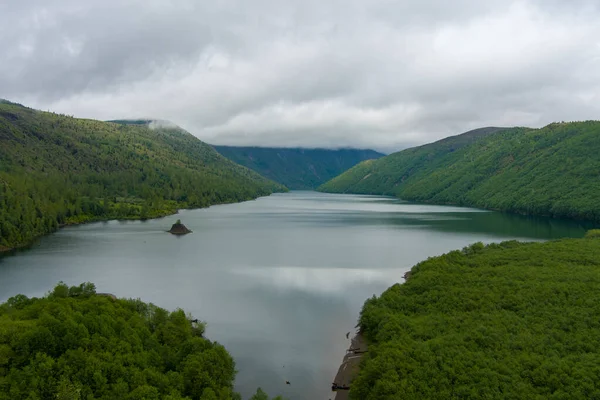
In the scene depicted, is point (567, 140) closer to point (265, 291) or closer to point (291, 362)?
point (265, 291)

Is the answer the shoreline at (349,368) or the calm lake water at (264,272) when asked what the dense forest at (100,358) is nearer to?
the calm lake water at (264,272)

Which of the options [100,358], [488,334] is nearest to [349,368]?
[488,334]

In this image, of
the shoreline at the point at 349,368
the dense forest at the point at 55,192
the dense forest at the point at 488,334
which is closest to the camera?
the dense forest at the point at 488,334

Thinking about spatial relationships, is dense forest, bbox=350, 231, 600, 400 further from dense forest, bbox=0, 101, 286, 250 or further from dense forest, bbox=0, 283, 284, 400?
dense forest, bbox=0, 101, 286, 250

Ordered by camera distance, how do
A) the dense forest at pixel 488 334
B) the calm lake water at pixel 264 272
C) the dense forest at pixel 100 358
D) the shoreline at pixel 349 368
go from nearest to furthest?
the dense forest at pixel 100 358 → the dense forest at pixel 488 334 → the shoreline at pixel 349 368 → the calm lake water at pixel 264 272

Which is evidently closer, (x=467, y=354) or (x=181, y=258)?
(x=467, y=354)

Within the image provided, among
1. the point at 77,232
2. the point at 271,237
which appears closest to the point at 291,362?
the point at 271,237

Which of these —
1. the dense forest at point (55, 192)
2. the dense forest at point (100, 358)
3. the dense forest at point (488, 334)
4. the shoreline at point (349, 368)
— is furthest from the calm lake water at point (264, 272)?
the dense forest at point (55, 192)
